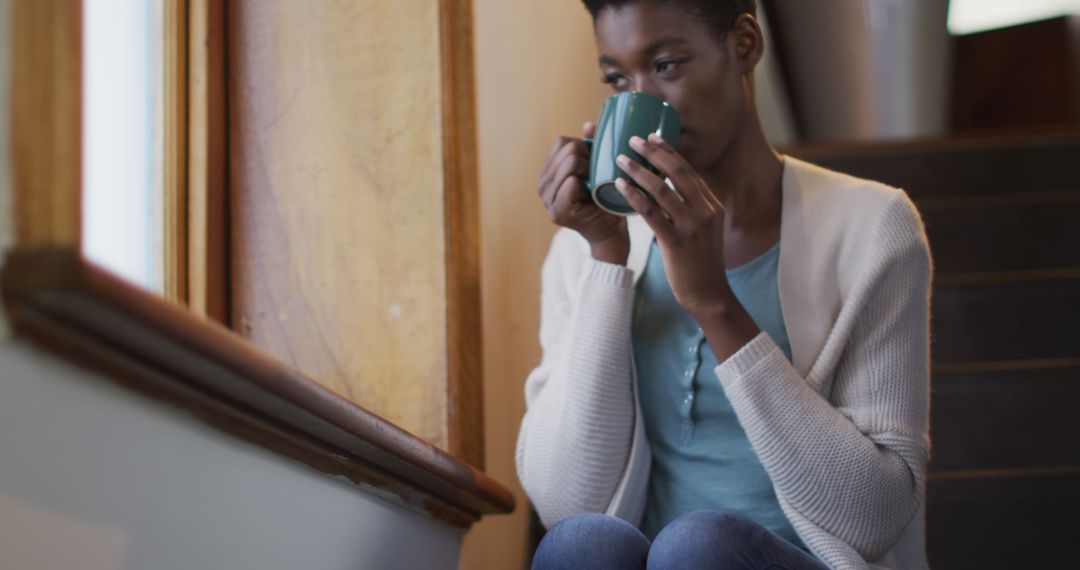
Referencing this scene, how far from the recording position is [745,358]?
108cm

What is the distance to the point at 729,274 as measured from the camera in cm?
126

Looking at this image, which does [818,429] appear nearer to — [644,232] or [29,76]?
[644,232]

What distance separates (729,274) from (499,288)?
358 mm

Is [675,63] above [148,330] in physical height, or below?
above

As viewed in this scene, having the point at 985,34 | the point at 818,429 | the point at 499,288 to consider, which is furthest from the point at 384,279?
the point at 985,34

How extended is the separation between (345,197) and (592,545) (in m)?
0.51

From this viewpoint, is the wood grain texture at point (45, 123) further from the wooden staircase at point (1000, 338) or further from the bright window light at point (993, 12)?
the bright window light at point (993, 12)

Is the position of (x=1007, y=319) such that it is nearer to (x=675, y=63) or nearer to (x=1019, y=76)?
(x=675, y=63)

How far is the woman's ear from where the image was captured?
121 centimetres

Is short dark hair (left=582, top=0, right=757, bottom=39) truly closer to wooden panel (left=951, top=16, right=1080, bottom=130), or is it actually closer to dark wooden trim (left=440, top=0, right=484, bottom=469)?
dark wooden trim (left=440, top=0, right=484, bottom=469)

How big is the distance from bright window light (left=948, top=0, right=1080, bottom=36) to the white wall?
216 inches

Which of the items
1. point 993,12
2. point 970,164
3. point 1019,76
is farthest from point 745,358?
point 993,12

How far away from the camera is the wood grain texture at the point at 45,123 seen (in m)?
0.56

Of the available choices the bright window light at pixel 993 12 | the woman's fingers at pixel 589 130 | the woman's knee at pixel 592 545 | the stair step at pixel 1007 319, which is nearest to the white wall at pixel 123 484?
the woman's knee at pixel 592 545
